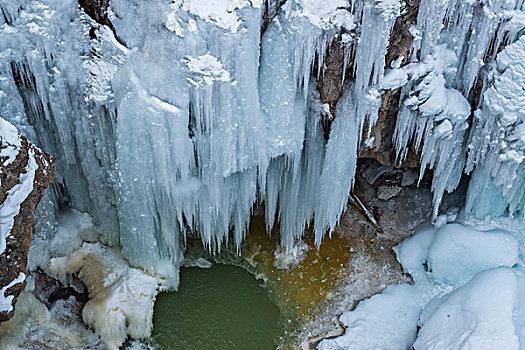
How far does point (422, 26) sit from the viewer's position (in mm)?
6520

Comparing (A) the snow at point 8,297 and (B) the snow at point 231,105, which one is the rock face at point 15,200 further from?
(B) the snow at point 231,105

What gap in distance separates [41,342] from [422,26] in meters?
6.30

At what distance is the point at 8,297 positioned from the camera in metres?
4.96

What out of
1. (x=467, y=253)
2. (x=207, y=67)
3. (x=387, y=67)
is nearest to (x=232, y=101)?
(x=207, y=67)

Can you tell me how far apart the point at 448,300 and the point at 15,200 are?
5445mm

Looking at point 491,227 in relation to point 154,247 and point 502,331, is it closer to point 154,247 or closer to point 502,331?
point 502,331

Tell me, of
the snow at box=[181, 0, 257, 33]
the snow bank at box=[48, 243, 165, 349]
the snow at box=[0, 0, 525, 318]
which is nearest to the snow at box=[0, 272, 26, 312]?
the snow at box=[0, 0, 525, 318]

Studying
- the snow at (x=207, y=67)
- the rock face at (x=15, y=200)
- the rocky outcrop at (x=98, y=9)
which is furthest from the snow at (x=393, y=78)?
the rock face at (x=15, y=200)

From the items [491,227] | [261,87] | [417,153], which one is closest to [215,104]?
[261,87]

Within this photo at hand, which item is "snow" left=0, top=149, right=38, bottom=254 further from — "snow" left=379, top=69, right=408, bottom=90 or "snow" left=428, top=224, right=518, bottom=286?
"snow" left=428, top=224, right=518, bottom=286

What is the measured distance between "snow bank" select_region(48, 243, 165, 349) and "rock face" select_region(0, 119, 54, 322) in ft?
7.14

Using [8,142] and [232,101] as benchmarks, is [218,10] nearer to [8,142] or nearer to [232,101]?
[232,101]

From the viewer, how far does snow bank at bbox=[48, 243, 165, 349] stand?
7.16 metres

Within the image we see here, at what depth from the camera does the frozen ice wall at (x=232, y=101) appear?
590 cm
